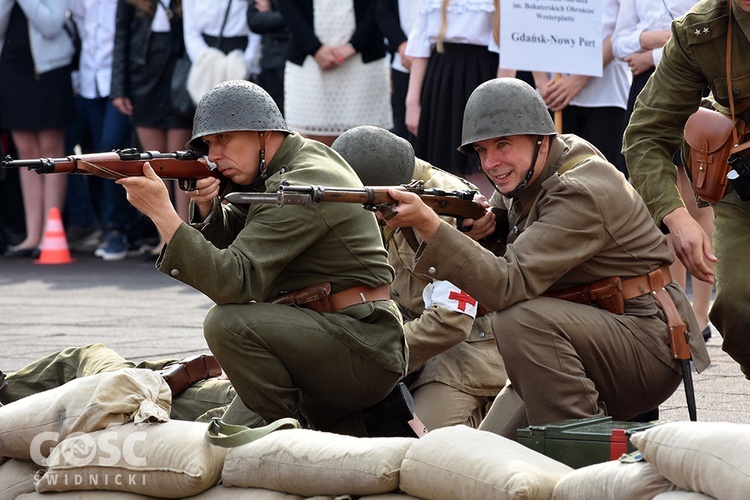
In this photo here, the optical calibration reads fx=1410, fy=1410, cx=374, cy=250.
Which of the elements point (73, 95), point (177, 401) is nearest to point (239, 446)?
point (177, 401)

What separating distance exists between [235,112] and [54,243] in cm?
686

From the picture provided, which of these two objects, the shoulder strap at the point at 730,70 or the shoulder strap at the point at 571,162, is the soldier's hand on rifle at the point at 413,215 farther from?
the shoulder strap at the point at 730,70

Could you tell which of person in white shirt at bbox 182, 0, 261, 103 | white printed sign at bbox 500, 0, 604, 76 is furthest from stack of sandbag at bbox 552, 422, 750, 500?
person in white shirt at bbox 182, 0, 261, 103

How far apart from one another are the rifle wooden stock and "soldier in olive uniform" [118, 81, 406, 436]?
288 mm

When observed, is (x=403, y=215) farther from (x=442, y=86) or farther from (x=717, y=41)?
(x=442, y=86)

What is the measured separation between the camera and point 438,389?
552 cm

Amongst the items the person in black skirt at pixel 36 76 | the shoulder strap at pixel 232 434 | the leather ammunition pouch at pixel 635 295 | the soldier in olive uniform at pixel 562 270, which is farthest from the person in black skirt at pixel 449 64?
the shoulder strap at pixel 232 434

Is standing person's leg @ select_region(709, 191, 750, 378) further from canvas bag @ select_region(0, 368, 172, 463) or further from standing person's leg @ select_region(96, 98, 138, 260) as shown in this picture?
standing person's leg @ select_region(96, 98, 138, 260)

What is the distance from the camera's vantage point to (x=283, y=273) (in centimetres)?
497

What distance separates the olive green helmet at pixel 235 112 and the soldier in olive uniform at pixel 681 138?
51.9 inches

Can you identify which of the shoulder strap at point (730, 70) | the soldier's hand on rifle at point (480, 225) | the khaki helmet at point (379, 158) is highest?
the shoulder strap at point (730, 70)

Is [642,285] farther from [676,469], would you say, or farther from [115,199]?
[115,199]

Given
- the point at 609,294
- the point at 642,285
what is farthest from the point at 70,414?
the point at 642,285

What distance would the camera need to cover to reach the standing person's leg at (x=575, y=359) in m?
4.61
